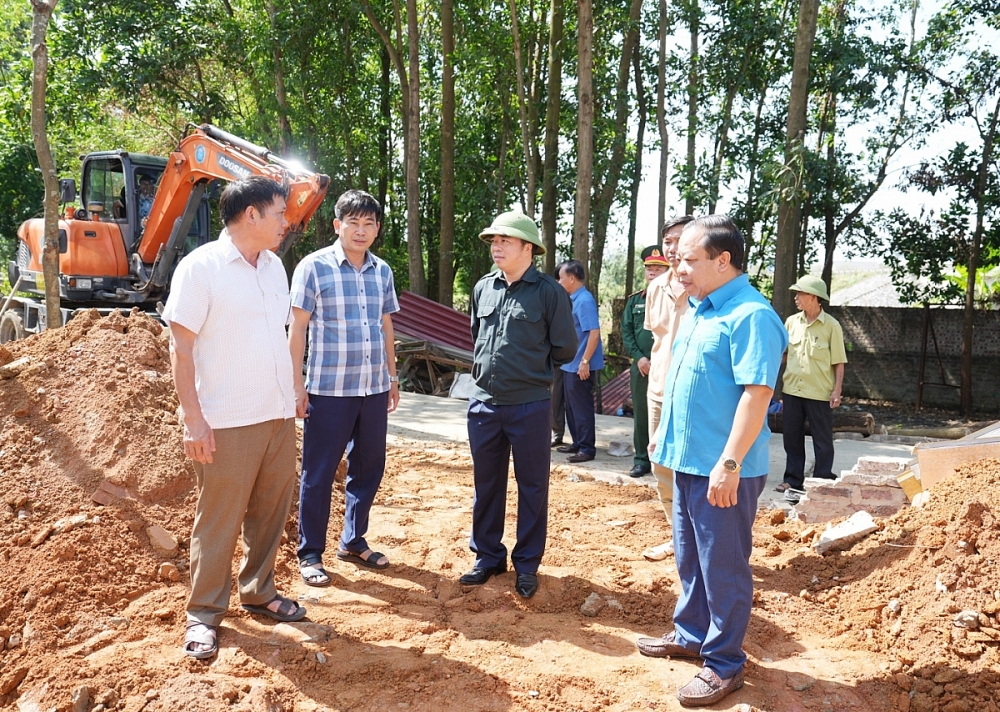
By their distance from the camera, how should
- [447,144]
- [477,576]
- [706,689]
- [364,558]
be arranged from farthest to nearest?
[447,144] < [364,558] < [477,576] < [706,689]

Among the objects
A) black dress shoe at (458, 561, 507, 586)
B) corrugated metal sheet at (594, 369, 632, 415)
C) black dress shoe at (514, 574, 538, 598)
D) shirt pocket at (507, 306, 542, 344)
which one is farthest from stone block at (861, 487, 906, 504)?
corrugated metal sheet at (594, 369, 632, 415)

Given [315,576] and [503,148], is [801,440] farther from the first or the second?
[503,148]

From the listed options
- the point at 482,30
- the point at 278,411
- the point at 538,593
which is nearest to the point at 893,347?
the point at 482,30

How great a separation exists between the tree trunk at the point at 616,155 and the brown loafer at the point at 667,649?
10.6 meters

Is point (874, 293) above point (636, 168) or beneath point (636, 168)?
beneath

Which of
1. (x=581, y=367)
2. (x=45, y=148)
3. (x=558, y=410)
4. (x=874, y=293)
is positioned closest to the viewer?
(x=581, y=367)

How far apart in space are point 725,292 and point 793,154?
7.14 meters

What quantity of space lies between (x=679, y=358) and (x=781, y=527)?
2.38 metres

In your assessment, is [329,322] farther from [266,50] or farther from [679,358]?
[266,50]

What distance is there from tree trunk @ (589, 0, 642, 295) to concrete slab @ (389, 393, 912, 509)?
16.5 feet

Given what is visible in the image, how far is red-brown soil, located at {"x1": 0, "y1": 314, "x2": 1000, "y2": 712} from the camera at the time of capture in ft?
10.5

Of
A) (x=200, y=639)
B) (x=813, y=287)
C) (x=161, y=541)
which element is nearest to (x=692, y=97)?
(x=813, y=287)

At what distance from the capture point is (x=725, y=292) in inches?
124

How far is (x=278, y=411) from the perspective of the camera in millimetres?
3438
